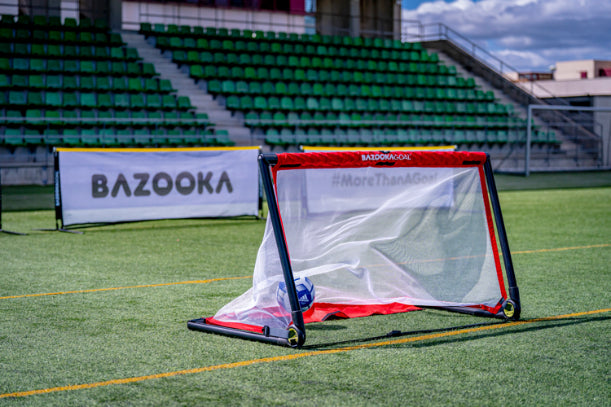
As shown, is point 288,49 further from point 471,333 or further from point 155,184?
point 471,333

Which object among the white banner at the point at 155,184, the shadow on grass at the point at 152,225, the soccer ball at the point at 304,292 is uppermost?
the white banner at the point at 155,184

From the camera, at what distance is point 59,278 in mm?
7305

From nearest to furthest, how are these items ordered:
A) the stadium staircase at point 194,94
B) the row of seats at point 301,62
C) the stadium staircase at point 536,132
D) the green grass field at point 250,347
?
1. the green grass field at point 250,347
2. the stadium staircase at point 194,94
3. the row of seats at point 301,62
4. the stadium staircase at point 536,132

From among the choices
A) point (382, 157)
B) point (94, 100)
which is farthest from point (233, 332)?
point (94, 100)

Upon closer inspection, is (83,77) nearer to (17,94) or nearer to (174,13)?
(17,94)

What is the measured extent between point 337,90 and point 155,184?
46.9 feet

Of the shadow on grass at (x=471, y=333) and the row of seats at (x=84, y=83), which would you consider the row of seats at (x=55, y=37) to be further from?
the shadow on grass at (x=471, y=333)

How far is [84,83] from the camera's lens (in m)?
20.5

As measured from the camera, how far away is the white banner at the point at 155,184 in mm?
11453

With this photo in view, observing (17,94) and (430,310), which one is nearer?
(430,310)

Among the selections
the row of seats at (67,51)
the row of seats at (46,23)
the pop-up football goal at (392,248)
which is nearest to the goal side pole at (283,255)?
the pop-up football goal at (392,248)

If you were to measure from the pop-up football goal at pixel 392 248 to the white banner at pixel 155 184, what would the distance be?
6231 millimetres

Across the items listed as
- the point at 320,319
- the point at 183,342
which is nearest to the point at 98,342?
the point at 183,342

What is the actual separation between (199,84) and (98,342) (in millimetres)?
19885
